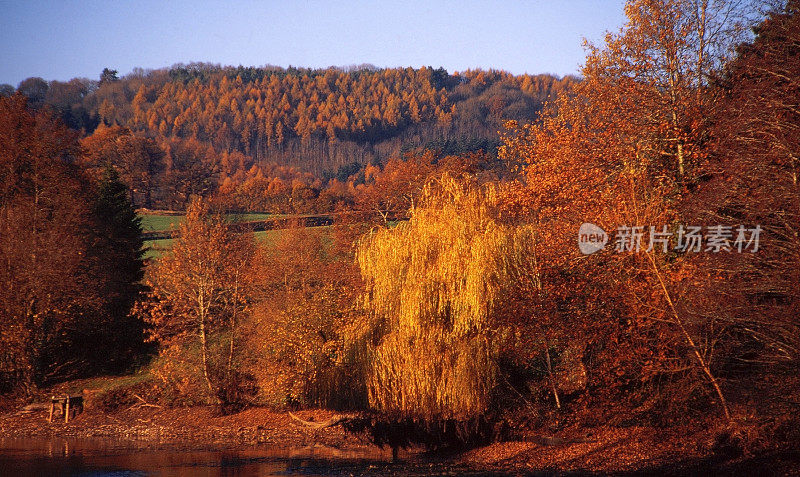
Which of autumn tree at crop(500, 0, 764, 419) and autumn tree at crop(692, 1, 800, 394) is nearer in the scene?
autumn tree at crop(692, 1, 800, 394)

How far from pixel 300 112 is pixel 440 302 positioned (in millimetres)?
101106

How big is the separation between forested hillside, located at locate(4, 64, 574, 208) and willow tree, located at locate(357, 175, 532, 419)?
62.8 meters

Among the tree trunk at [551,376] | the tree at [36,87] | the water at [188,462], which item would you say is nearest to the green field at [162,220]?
the water at [188,462]

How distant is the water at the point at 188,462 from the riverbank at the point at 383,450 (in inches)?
22.9

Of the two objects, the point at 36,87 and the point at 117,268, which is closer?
the point at 117,268

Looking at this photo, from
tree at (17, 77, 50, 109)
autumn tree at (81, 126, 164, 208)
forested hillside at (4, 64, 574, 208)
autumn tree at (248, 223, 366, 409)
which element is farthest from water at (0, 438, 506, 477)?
tree at (17, 77, 50, 109)

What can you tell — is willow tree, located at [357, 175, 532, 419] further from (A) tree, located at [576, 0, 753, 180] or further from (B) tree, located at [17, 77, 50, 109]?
(B) tree, located at [17, 77, 50, 109]

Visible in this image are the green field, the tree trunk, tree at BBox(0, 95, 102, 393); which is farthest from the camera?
the green field

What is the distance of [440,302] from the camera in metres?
22.3

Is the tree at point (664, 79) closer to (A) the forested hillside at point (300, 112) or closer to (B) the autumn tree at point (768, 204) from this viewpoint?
(B) the autumn tree at point (768, 204)

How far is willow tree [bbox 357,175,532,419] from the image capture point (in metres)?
21.8

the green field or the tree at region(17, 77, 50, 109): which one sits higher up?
the tree at region(17, 77, 50, 109)

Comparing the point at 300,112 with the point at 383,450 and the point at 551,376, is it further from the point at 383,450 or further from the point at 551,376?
the point at 551,376

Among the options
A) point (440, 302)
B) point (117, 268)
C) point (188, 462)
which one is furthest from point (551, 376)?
point (117, 268)
